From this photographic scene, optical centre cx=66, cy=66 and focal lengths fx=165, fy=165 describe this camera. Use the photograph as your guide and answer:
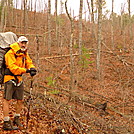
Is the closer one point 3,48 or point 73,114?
point 3,48

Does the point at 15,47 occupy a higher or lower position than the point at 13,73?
higher

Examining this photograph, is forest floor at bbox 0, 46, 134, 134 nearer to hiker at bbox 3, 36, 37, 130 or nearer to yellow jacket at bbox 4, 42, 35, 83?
hiker at bbox 3, 36, 37, 130

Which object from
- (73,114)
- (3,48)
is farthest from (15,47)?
(73,114)

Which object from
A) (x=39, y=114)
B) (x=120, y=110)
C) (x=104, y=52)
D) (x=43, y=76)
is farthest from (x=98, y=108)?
(x=104, y=52)

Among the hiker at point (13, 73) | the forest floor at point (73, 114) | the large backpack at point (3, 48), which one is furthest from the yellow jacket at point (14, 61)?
the forest floor at point (73, 114)

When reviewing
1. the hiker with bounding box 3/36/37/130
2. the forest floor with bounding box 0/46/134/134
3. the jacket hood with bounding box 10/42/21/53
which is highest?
the jacket hood with bounding box 10/42/21/53

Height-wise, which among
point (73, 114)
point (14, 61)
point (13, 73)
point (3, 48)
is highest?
point (3, 48)

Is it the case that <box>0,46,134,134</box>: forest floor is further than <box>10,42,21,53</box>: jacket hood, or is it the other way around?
<box>0,46,134,134</box>: forest floor

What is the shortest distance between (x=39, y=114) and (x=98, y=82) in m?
8.09

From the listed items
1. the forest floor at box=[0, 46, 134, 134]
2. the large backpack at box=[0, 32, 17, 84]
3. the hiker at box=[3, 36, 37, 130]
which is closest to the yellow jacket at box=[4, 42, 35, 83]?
the hiker at box=[3, 36, 37, 130]

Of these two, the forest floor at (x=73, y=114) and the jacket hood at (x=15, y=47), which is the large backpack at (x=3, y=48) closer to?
the jacket hood at (x=15, y=47)

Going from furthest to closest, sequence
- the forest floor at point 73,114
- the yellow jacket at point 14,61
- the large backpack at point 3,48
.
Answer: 1. the forest floor at point 73,114
2. the large backpack at point 3,48
3. the yellow jacket at point 14,61

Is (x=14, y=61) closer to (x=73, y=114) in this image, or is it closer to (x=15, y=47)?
(x=15, y=47)

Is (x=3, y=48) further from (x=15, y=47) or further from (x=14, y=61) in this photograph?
(x=14, y=61)
